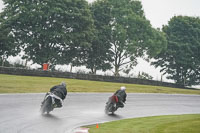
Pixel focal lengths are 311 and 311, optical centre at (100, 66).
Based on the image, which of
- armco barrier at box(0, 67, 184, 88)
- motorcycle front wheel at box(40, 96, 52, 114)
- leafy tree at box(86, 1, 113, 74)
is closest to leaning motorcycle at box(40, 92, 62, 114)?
motorcycle front wheel at box(40, 96, 52, 114)

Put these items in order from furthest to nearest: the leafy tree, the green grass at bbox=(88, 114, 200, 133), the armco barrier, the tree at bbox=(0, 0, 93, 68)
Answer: the leafy tree, the tree at bbox=(0, 0, 93, 68), the armco barrier, the green grass at bbox=(88, 114, 200, 133)

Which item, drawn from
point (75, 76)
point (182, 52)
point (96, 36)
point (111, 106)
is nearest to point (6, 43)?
point (75, 76)

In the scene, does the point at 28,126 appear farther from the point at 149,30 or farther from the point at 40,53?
the point at 149,30

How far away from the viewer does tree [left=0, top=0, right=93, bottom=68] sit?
4191 centimetres

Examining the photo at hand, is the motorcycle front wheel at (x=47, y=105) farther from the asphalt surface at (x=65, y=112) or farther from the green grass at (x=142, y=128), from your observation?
the green grass at (x=142, y=128)

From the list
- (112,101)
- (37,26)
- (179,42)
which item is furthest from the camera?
(179,42)

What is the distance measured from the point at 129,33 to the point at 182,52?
10.4m

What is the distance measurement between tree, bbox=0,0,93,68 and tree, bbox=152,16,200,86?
60.4 feet

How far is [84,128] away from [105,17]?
41940 millimetres

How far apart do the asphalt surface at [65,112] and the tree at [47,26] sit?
75.7 feet

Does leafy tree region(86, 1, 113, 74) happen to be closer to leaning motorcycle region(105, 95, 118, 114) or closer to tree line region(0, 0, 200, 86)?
tree line region(0, 0, 200, 86)

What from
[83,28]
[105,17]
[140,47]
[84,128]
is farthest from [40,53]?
[84,128]

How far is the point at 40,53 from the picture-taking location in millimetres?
43406

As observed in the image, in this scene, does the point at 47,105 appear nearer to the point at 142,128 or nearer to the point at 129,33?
the point at 142,128
